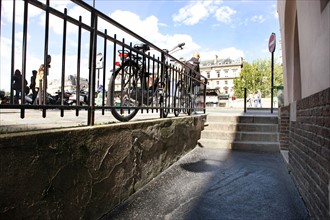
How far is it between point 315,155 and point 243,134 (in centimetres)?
391

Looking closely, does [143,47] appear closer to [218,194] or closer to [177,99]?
[177,99]

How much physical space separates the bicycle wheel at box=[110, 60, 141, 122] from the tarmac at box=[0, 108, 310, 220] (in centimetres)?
26

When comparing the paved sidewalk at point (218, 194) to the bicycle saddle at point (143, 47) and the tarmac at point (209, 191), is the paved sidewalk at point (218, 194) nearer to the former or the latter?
the tarmac at point (209, 191)

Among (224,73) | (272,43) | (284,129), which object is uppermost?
(224,73)

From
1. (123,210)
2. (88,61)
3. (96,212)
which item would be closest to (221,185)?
(123,210)

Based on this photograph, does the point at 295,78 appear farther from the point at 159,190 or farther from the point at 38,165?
the point at 38,165

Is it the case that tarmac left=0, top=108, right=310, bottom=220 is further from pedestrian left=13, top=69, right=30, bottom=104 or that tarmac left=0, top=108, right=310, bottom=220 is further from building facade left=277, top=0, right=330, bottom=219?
building facade left=277, top=0, right=330, bottom=219

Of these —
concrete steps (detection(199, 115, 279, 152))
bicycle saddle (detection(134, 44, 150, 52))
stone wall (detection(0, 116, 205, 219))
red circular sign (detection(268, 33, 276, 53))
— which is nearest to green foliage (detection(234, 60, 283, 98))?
red circular sign (detection(268, 33, 276, 53))

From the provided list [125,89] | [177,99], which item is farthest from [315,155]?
[177,99]

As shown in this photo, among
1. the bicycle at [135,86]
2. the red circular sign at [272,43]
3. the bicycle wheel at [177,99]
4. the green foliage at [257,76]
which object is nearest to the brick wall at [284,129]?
the bicycle wheel at [177,99]

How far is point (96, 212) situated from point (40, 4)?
6.03 feet

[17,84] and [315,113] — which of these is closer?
[17,84]

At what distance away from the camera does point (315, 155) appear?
2494mm

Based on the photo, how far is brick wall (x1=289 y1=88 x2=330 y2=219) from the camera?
2.10m
